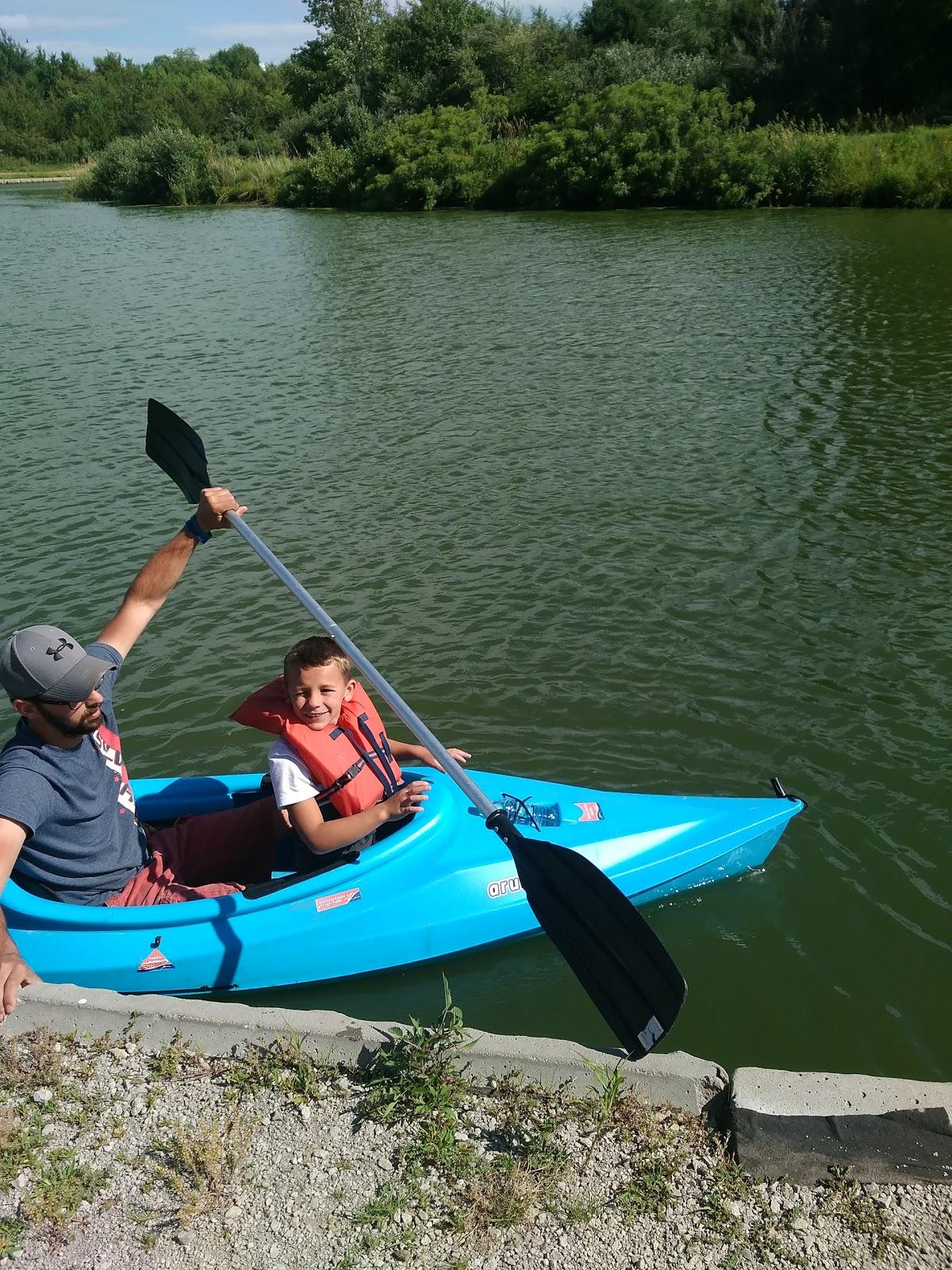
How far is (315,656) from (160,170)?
129ft

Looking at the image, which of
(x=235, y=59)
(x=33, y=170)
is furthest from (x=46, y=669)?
(x=235, y=59)

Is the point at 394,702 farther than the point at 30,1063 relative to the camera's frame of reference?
Yes

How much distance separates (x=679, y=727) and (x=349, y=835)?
84.6 inches

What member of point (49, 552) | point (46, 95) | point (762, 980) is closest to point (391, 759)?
point (762, 980)

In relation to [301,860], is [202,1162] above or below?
above

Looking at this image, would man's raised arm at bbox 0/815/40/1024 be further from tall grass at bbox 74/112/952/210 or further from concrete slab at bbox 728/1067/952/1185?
tall grass at bbox 74/112/952/210

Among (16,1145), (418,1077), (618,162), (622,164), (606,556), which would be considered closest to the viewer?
(16,1145)

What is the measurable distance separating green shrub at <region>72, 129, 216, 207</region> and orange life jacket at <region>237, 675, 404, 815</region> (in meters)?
37.0

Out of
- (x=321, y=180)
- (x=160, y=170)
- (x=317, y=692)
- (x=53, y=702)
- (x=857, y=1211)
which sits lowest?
(x=857, y=1211)

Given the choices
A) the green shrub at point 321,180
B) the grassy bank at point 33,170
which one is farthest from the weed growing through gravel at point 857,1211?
the grassy bank at point 33,170

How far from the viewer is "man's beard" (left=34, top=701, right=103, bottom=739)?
329 cm

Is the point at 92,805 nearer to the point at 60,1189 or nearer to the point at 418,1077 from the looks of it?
the point at 60,1189

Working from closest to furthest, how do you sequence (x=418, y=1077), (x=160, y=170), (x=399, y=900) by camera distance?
(x=418, y=1077), (x=399, y=900), (x=160, y=170)

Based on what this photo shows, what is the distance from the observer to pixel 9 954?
3.05m
